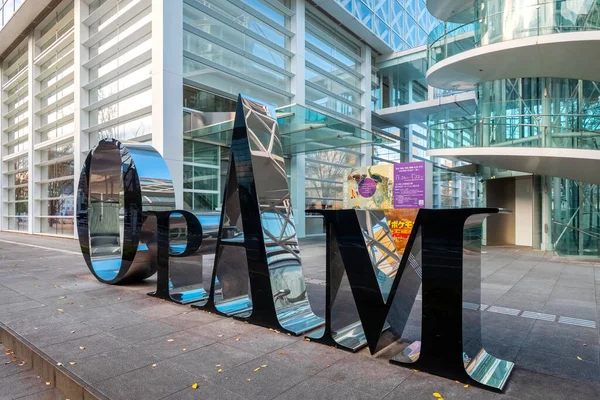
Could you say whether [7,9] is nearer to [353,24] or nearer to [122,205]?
[353,24]

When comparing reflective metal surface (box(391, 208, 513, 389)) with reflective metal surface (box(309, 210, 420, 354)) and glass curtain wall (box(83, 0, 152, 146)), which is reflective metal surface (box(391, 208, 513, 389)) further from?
glass curtain wall (box(83, 0, 152, 146))

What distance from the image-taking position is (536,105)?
14703mm

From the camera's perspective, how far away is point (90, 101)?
19.6 meters

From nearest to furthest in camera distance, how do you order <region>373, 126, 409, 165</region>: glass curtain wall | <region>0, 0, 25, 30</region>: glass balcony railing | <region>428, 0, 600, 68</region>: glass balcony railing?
1. <region>428, 0, 600, 68</region>: glass balcony railing
2. <region>0, 0, 25, 30</region>: glass balcony railing
3. <region>373, 126, 409, 165</region>: glass curtain wall

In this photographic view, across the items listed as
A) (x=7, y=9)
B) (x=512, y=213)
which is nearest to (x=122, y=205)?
(x=512, y=213)

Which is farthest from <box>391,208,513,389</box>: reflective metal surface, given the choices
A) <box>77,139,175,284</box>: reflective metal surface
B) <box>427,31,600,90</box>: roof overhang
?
<box>427,31,600,90</box>: roof overhang

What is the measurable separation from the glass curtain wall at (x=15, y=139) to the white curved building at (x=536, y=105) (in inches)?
1023

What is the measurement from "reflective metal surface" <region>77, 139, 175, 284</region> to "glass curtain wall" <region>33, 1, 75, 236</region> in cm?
1346

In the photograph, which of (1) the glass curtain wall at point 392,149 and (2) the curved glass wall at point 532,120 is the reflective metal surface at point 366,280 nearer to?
(2) the curved glass wall at point 532,120

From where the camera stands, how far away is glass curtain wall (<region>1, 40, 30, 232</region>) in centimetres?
2678

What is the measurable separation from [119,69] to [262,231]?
49.1 feet

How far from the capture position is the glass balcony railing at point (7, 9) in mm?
22750

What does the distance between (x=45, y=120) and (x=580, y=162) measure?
27.5 metres

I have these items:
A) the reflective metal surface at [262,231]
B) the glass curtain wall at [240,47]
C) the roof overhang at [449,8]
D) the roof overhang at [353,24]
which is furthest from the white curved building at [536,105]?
the reflective metal surface at [262,231]
